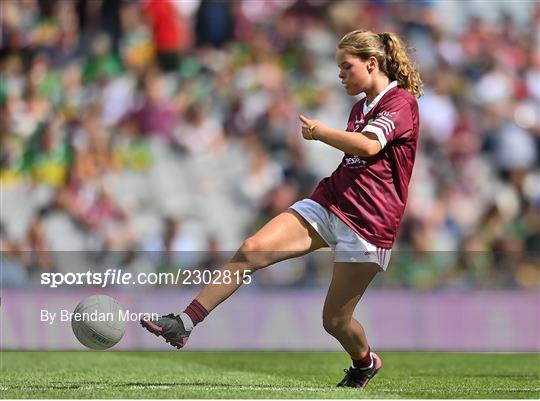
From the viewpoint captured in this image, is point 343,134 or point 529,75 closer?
point 343,134

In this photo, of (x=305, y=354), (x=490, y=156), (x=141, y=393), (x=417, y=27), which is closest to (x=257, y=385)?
(x=141, y=393)

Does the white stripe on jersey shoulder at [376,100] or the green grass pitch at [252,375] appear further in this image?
the white stripe on jersey shoulder at [376,100]

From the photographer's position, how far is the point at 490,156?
14.7 meters

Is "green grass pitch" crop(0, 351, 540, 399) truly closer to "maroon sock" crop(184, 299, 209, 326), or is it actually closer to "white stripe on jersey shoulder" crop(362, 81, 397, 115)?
"maroon sock" crop(184, 299, 209, 326)

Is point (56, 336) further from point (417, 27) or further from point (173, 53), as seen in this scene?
point (417, 27)

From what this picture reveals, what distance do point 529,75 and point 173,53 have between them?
463 cm

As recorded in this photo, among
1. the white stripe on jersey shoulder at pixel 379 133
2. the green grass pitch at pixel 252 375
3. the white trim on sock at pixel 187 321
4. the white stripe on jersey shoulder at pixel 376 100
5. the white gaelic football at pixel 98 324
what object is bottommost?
the green grass pitch at pixel 252 375

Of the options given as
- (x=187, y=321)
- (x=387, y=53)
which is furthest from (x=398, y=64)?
(x=187, y=321)

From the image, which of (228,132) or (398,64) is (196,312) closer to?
(398,64)

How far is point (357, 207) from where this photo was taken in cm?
679

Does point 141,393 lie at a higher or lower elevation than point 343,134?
lower

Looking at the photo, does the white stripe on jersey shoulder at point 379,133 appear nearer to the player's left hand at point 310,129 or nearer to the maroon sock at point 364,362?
the player's left hand at point 310,129

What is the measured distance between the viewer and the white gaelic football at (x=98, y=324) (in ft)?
22.9

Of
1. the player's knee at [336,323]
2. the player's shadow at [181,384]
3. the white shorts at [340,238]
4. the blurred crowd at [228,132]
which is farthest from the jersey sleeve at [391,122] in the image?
the blurred crowd at [228,132]
